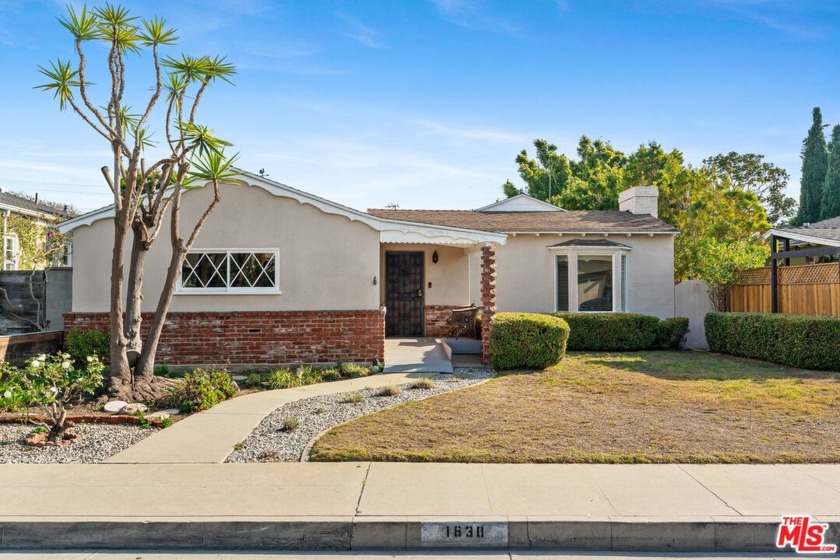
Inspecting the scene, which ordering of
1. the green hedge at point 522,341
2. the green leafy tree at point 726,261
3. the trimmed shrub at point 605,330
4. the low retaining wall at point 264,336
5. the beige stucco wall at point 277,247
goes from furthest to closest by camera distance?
the trimmed shrub at point 605,330 < the green leafy tree at point 726,261 < the beige stucco wall at point 277,247 < the low retaining wall at point 264,336 < the green hedge at point 522,341

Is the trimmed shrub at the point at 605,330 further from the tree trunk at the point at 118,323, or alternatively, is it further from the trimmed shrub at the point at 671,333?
the tree trunk at the point at 118,323

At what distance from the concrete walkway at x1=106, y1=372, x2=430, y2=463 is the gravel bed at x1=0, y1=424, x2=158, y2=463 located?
24 centimetres

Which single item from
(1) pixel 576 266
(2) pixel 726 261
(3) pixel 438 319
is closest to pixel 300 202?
(3) pixel 438 319

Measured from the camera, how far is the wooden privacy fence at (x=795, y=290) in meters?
13.3

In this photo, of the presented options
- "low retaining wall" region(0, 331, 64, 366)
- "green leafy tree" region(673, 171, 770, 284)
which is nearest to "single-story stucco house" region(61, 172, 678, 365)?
"low retaining wall" region(0, 331, 64, 366)

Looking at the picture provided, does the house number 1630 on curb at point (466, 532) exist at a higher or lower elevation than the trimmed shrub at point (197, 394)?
lower

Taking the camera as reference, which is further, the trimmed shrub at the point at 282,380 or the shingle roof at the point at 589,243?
the shingle roof at the point at 589,243

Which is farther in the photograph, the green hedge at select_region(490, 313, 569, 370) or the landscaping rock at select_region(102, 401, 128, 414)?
the green hedge at select_region(490, 313, 569, 370)

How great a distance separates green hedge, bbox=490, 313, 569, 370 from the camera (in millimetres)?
12250

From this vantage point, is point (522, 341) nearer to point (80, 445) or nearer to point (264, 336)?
point (264, 336)

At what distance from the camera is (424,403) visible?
9148 mm

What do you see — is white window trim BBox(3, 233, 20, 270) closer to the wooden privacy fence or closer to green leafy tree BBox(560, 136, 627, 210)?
the wooden privacy fence

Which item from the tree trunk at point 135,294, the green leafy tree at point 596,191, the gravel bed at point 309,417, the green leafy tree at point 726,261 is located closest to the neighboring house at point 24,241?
the tree trunk at point 135,294

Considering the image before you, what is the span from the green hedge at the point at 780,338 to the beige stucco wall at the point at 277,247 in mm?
8716
